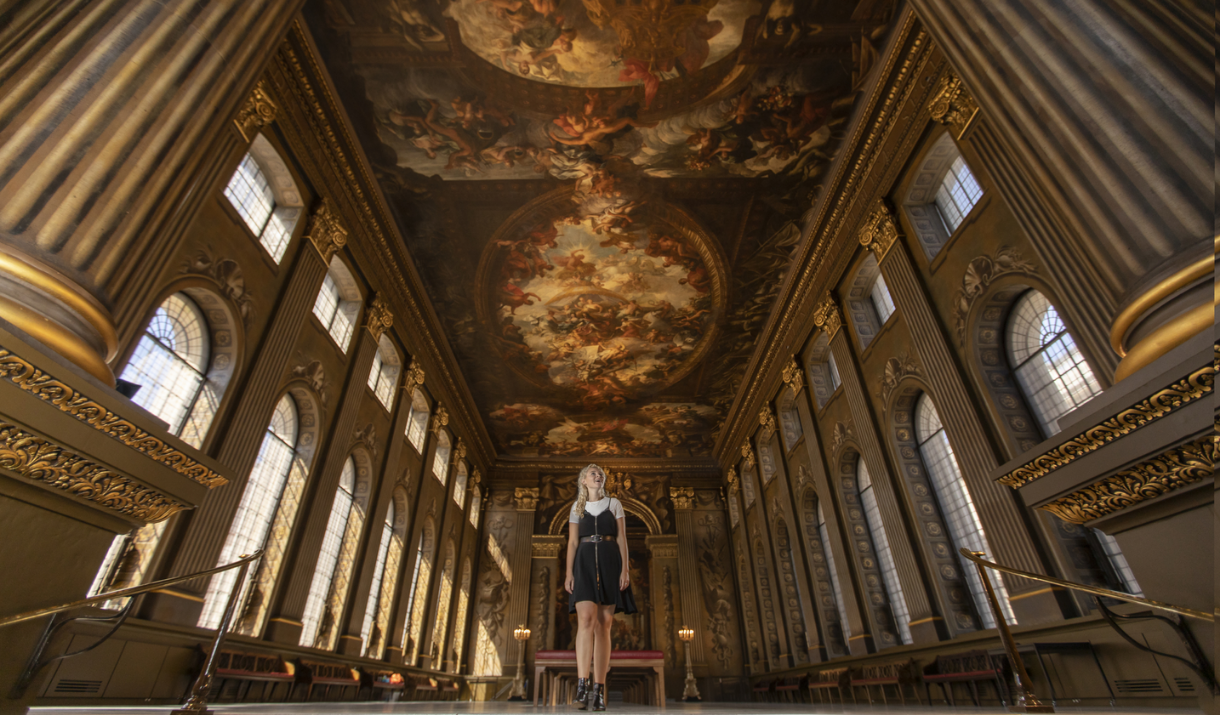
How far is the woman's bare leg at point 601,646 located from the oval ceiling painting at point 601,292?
10.1m

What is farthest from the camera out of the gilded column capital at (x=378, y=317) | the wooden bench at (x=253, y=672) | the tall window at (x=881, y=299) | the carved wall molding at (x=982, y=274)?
the gilded column capital at (x=378, y=317)

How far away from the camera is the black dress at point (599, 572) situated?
4.14m

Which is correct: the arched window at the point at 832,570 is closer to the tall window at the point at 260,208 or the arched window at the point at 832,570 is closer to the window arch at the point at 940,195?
the window arch at the point at 940,195

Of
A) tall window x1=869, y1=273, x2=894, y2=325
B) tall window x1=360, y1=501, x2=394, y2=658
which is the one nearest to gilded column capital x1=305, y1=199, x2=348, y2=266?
tall window x1=360, y1=501, x2=394, y2=658

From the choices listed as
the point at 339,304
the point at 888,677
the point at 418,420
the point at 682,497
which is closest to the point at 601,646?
the point at 888,677

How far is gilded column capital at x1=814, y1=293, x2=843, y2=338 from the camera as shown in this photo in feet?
41.1

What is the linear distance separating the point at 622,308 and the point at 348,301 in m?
7.01

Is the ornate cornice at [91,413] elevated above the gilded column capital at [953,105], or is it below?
below

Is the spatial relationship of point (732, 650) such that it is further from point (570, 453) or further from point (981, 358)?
point (981, 358)

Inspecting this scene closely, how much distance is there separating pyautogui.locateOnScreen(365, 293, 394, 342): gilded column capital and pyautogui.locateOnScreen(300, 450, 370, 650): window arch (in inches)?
107

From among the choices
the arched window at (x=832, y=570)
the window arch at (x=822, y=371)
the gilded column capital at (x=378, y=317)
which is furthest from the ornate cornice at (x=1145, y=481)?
the gilded column capital at (x=378, y=317)

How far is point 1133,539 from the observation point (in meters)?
2.27

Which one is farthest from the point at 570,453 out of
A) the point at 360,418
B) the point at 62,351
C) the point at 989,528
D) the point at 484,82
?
the point at 62,351

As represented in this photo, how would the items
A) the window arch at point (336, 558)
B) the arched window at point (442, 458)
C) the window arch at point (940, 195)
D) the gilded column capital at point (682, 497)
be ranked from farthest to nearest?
1. the gilded column capital at point (682, 497)
2. the arched window at point (442, 458)
3. the window arch at point (336, 558)
4. the window arch at point (940, 195)
